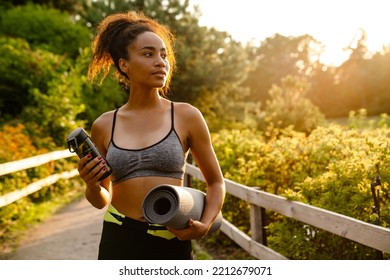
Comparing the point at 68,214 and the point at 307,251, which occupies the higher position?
the point at 307,251

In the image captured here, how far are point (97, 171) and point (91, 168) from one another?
0.03 metres

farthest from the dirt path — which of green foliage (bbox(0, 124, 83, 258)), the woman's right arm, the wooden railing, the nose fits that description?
the nose

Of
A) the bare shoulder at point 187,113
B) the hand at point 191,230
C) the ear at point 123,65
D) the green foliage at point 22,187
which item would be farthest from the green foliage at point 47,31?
the hand at point 191,230

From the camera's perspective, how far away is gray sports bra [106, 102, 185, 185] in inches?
82.6

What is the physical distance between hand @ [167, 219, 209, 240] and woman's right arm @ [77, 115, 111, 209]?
14.3 inches

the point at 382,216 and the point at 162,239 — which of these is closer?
the point at 162,239

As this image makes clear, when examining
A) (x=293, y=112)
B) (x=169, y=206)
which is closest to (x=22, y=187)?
(x=169, y=206)

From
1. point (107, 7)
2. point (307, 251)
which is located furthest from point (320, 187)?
point (107, 7)

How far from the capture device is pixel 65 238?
6.81m

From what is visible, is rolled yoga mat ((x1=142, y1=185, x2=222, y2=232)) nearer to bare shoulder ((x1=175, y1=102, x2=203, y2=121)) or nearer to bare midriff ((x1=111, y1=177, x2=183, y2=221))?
bare midriff ((x1=111, y1=177, x2=183, y2=221))

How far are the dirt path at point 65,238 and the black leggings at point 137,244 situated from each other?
3844 millimetres

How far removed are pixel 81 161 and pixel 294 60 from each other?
42.7m
